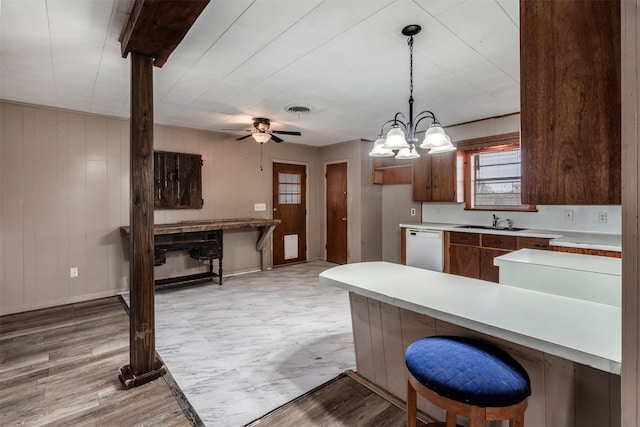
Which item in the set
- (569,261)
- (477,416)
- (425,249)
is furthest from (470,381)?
(425,249)

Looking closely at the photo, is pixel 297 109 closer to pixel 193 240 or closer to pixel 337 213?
pixel 193 240

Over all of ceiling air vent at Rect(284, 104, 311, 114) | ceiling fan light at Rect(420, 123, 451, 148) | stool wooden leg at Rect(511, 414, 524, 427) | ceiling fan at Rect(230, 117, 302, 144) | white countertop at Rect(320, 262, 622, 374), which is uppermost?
ceiling air vent at Rect(284, 104, 311, 114)

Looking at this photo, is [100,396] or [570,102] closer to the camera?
[570,102]

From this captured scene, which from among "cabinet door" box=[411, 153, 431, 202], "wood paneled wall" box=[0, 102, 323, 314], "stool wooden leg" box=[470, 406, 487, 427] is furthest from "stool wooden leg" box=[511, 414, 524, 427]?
"wood paneled wall" box=[0, 102, 323, 314]

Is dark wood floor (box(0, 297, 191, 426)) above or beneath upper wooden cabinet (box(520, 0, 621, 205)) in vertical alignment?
beneath

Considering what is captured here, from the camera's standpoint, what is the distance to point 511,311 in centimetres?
131

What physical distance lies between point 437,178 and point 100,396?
462 centimetres

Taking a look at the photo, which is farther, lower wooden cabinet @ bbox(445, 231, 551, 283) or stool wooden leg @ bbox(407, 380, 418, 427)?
lower wooden cabinet @ bbox(445, 231, 551, 283)

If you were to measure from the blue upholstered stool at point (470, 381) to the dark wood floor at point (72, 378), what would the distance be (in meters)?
1.41

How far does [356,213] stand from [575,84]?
484 centimetres

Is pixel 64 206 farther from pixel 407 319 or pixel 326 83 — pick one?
pixel 407 319

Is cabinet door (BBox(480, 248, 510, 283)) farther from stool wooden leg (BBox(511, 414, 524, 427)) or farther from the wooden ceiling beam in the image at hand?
the wooden ceiling beam

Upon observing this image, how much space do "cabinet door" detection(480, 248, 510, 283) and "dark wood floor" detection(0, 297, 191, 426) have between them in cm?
363

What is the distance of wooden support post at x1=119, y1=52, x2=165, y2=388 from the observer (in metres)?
2.14
